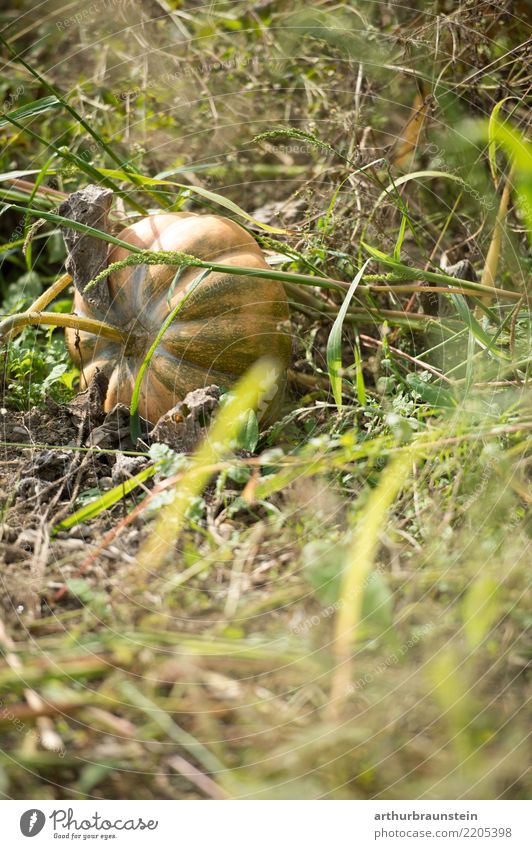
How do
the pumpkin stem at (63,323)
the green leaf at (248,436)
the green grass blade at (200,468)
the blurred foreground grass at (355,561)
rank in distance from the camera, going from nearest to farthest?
the blurred foreground grass at (355,561) → the green grass blade at (200,468) → the green leaf at (248,436) → the pumpkin stem at (63,323)

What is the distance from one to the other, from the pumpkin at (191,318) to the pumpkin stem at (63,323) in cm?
3

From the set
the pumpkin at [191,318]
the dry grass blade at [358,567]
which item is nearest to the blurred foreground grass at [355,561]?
the dry grass blade at [358,567]

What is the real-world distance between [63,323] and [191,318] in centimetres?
30

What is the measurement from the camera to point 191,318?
6.13ft

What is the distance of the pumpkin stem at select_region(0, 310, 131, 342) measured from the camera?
5.91 feet

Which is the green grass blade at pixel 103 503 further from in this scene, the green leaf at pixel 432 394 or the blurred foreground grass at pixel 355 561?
the green leaf at pixel 432 394

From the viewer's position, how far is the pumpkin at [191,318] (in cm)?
186

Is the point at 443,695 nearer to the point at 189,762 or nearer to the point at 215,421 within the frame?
the point at 189,762

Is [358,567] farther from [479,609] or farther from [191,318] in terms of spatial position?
[191,318]

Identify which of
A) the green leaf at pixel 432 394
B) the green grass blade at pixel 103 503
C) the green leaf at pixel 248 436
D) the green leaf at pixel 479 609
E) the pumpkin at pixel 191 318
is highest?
the pumpkin at pixel 191 318

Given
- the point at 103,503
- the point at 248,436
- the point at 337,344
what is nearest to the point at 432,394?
the point at 337,344

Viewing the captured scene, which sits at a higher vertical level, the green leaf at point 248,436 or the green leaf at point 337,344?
the green leaf at point 337,344

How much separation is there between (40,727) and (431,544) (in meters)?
0.74

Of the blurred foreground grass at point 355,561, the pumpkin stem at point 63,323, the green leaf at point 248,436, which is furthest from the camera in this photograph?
the pumpkin stem at point 63,323
